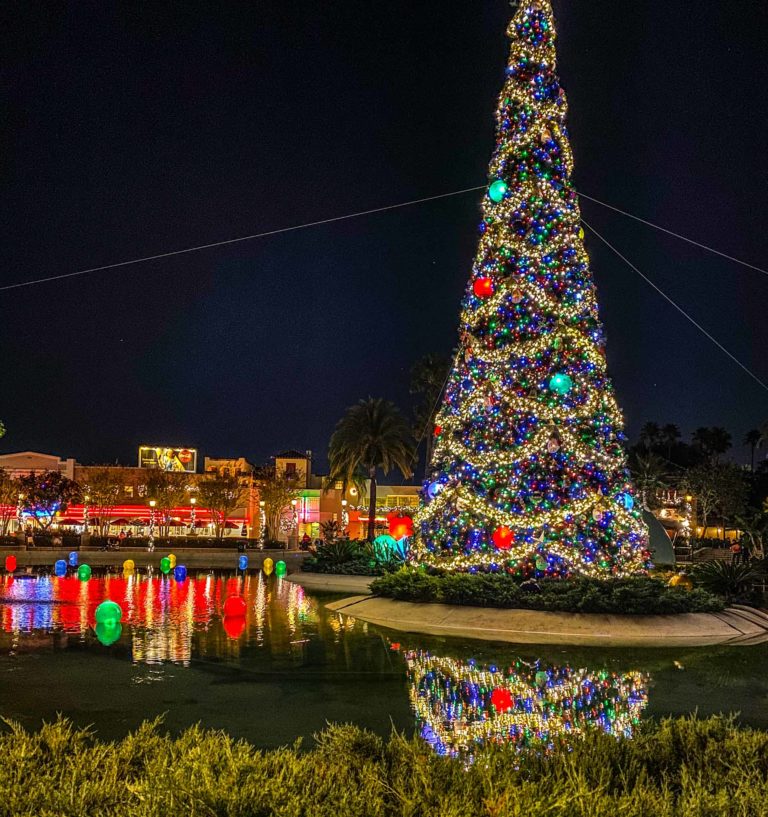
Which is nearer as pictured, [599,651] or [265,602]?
[599,651]

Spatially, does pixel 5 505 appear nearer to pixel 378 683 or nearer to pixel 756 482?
pixel 378 683

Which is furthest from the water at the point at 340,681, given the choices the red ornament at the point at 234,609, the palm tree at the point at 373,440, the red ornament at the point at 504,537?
the palm tree at the point at 373,440

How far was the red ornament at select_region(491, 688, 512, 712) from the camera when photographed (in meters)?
9.09

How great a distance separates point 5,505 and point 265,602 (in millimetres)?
44096

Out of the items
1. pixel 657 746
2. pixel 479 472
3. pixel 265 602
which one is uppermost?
pixel 479 472

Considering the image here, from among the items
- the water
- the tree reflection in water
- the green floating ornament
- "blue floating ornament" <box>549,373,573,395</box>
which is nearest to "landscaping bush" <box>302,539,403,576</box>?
the water

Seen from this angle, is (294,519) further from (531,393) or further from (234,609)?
(531,393)

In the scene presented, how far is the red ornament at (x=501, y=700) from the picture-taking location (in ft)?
29.8

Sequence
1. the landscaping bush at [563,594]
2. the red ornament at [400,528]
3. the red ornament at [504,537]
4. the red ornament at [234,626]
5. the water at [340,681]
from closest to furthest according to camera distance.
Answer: the water at [340,681] < the red ornament at [234,626] < the landscaping bush at [563,594] < the red ornament at [504,537] < the red ornament at [400,528]

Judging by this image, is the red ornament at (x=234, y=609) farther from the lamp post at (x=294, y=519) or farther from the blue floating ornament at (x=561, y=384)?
the lamp post at (x=294, y=519)

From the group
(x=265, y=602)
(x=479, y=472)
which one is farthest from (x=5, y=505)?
(x=479, y=472)

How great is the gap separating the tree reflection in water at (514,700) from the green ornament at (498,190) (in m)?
11.1

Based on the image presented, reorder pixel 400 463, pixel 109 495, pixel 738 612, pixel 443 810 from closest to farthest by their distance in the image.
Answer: pixel 443 810
pixel 738 612
pixel 400 463
pixel 109 495

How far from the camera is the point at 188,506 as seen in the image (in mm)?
65938
